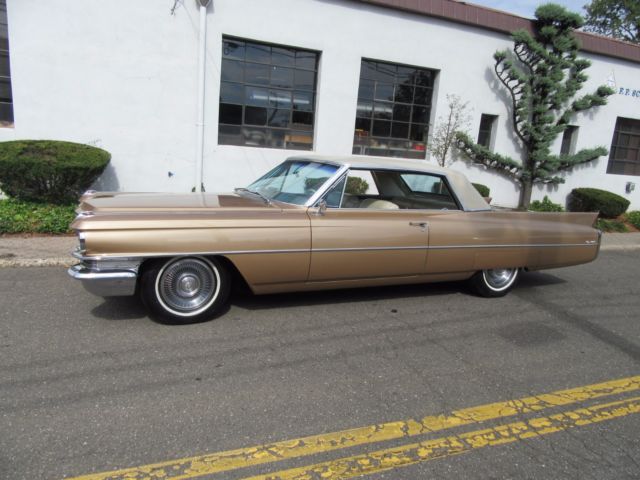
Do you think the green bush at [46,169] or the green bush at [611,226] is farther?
the green bush at [611,226]

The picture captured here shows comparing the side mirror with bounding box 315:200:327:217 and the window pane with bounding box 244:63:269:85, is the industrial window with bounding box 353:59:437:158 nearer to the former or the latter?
the window pane with bounding box 244:63:269:85

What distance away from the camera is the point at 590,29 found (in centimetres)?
3300

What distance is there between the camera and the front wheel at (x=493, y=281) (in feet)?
18.0

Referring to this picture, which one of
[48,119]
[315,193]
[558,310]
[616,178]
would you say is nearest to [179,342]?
[315,193]

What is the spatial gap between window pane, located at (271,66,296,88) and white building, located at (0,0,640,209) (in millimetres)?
23

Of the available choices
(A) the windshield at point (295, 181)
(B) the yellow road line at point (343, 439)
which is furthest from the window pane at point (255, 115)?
(B) the yellow road line at point (343, 439)

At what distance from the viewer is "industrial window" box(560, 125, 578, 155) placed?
538 inches

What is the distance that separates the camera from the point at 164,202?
4.47 meters

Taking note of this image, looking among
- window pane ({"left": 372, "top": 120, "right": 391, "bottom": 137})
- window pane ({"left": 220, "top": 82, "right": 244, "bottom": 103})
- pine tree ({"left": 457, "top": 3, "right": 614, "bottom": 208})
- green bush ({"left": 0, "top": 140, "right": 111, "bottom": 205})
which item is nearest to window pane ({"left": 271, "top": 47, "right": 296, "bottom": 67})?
window pane ({"left": 220, "top": 82, "right": 244, "bottom": 103})

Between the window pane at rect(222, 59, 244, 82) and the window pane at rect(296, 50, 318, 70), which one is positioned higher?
the window pane at rect(296, 50, 318, 70)

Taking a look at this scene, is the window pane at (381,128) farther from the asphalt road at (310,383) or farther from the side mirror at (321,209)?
the side mirror at (321,209)

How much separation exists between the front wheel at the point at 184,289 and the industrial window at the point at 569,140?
1269cm

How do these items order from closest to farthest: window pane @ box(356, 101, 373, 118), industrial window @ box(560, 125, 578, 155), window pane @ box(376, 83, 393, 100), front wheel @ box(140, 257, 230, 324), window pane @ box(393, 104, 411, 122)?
1. front wheel @ box(140, 257, 230, 324)
2. window pane @ box(356, 101, 373, 118)
3. window pane @ box(376, 83, 393, 100)
4. window pane @ box(393, 104, 411, 122)
5. industrial window @ box(560, 125, 578, 155)

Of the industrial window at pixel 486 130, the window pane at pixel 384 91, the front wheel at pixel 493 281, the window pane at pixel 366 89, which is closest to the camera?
the front wheel at pixel 493 281
